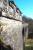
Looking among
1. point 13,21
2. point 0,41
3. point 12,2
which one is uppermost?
point 12,2

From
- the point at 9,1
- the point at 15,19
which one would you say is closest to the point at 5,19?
the point at 15,19

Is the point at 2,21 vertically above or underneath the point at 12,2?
underneath

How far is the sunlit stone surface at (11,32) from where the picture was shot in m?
11.5

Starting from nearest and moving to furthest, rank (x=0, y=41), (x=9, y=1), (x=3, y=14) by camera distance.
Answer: (x=0, y=41) → (x=3, y=14) → (x=9, y=1)

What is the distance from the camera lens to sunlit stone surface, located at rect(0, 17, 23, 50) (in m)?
11.5

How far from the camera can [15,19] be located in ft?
43.0

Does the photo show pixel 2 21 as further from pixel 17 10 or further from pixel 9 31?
pixel 17 10


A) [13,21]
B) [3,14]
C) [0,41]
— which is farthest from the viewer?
[13,21]

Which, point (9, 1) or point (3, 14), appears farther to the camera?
point (9, 1)

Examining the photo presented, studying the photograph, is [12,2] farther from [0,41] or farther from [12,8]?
[0,41]

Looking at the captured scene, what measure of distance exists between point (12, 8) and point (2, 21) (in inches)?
75.8

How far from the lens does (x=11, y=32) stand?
39.4 feet

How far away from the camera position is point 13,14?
43.2ft

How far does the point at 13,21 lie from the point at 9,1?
1.74m
